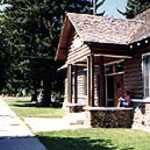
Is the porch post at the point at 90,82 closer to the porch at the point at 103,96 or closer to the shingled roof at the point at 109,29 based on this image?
the porch at the point at 103,96

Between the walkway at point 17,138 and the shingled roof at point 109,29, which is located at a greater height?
the shingled roof at point 109,29

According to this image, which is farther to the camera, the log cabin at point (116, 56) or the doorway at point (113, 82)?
the doorway at point (113, 82)

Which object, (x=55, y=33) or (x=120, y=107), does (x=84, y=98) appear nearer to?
(x=120, y=107)

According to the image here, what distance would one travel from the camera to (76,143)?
512 inches

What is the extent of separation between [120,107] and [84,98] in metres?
7.83

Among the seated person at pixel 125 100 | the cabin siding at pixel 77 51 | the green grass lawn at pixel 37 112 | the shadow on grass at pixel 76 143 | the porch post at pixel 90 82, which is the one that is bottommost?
the shadow on grass at pixel 76 143

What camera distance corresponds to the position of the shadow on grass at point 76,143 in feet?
39.8

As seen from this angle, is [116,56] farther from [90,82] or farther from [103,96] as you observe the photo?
[103,96]

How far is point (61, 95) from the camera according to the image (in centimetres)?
4288

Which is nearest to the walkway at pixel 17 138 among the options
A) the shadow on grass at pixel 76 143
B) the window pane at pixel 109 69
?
the shadow on grass at pixel 76 143

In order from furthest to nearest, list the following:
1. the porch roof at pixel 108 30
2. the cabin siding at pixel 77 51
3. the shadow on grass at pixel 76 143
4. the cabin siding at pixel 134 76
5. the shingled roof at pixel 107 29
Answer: the cabin siding at pixel 77 51 < the shingled roof at pixel 107 29 < the porch roof at pixel 108 30 < the cabin siding at pixel 134 76 < the shadow on grass at pixel 76 143

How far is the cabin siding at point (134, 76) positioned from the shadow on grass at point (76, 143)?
482 centimetres

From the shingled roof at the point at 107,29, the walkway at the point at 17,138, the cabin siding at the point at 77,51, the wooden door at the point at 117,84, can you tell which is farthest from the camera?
the wooden door at the point at 117,84

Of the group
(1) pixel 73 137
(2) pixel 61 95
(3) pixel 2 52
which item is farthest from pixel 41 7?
(1) pixel 73 137
